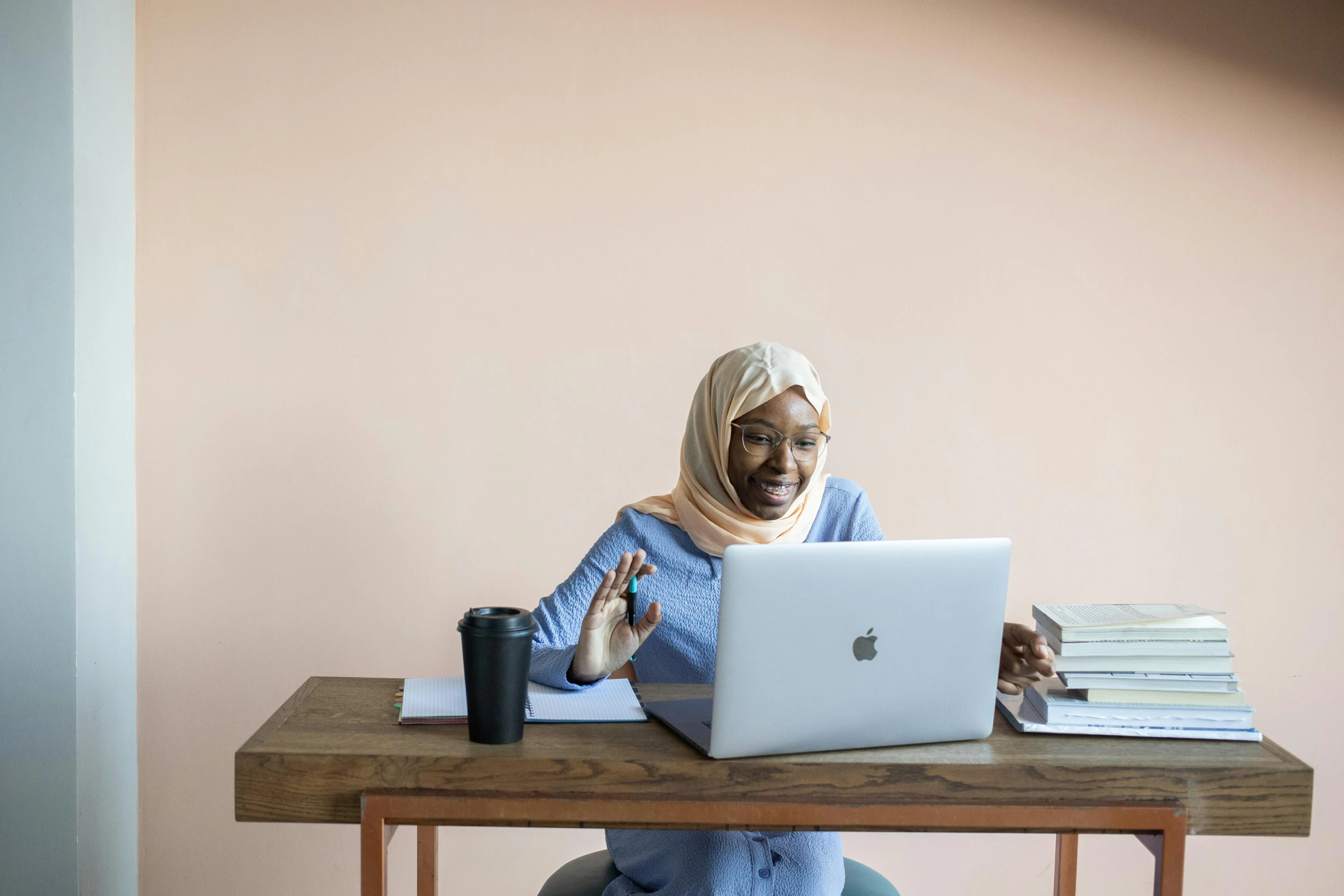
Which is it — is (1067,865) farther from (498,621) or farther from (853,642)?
(498,621)

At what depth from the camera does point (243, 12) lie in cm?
245

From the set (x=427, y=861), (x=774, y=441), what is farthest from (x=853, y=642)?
(x=427, y=861)

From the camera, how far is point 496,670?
125 centimetres

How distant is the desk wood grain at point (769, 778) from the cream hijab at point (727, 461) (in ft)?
2.24

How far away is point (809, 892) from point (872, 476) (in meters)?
1.22

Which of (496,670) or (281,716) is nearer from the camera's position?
(496,670)

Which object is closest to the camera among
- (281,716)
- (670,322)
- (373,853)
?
(373,853)

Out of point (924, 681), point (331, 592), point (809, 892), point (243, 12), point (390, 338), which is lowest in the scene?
point (809, 892)

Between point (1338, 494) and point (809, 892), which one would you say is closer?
point (809, 892)

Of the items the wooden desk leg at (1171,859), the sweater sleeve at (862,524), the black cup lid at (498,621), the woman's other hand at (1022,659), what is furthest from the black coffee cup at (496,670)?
the sweater sleeve at (862,524)

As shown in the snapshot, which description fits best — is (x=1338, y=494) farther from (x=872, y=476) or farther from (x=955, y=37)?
(x=955, y=37)

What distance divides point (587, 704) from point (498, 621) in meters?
0.29

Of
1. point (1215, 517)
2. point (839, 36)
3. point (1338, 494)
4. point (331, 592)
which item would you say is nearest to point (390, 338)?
point (331, 592)

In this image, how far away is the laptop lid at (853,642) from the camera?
119cm
